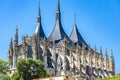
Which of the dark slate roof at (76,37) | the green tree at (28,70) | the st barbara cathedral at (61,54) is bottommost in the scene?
the green tree at (28,70)

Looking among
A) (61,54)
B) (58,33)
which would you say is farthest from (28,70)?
(58,33)

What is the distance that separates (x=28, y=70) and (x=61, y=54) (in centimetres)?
2278

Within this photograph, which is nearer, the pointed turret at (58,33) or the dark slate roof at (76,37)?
the pointed turret at (58,33)

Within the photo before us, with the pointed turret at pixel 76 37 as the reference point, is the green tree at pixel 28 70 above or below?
below

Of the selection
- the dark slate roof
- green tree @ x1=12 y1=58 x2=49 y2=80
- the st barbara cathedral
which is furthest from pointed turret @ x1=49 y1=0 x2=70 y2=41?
green tree @ x1=12 y1=58 x2=49 y2=80

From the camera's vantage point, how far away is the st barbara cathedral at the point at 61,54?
74.8 m

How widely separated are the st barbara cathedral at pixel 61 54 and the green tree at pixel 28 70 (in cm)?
1165

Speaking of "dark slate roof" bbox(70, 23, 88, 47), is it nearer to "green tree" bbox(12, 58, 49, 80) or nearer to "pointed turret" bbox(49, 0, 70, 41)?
"pointed turret" bbox(49, 0, 70, 41)

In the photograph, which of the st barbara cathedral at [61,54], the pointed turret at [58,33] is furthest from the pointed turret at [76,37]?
the pointed turret at [58,33]

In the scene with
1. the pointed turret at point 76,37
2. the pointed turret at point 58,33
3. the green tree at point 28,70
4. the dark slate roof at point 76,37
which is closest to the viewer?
the green tree at point 28,70

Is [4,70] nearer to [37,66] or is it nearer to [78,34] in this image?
[37,66]

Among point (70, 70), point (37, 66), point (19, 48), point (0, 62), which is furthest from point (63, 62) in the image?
point (0, 62)

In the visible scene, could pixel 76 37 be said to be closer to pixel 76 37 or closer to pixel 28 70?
pixel 76 37

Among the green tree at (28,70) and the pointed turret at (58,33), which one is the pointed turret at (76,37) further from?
the green tree at (28,70)
